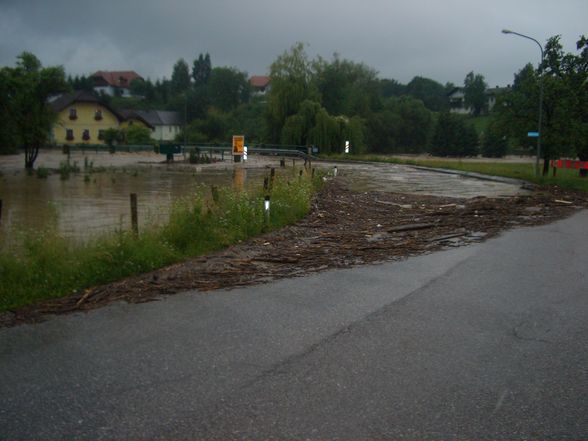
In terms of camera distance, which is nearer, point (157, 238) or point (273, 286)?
point (273, 286)

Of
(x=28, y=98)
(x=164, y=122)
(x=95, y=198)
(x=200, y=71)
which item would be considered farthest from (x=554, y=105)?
(x=200, y=71)

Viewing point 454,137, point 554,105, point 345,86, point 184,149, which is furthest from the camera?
point 454,137

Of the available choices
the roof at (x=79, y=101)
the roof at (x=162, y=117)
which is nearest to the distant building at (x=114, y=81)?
the roof at (x=162, y=117)

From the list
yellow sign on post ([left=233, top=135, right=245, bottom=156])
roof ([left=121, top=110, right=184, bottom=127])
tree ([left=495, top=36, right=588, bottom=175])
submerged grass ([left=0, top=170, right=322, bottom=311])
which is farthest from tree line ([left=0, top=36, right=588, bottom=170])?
submerged grass ([left=0, top=170, right=322, bottom=311])

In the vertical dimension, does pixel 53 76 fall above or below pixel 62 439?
above

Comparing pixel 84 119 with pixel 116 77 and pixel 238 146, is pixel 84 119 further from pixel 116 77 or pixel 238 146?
pixel 116 77

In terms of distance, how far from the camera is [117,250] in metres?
9.27

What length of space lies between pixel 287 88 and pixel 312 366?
6298 cm

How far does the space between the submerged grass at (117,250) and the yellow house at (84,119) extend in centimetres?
8811

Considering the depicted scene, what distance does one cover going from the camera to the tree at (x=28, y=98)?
47406mm

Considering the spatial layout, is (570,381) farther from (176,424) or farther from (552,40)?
(552,40)

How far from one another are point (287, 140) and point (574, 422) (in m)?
61.1

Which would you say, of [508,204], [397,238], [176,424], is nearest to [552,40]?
[508,204]

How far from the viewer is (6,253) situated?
29.7ft
